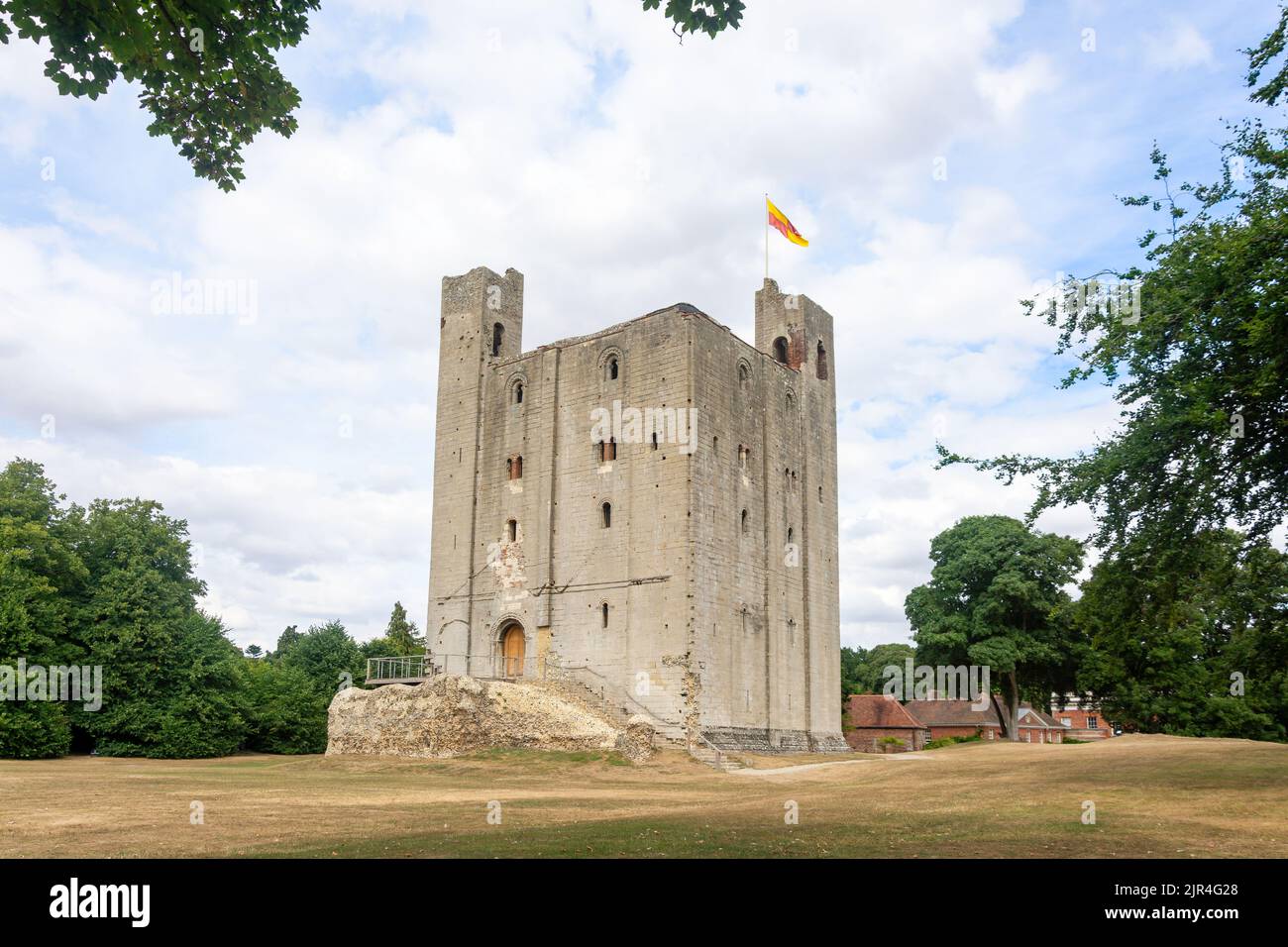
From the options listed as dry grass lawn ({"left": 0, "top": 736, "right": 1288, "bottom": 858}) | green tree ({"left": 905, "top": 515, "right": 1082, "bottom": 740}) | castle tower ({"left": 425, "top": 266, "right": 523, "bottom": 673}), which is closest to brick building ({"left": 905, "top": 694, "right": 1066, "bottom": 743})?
green tree ({"left": 905, "top": 515, "right": 1082, "bottom": 740})

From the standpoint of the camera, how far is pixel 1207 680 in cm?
4731

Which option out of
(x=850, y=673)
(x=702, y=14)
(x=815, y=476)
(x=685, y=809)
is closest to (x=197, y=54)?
(x=702, y=14)

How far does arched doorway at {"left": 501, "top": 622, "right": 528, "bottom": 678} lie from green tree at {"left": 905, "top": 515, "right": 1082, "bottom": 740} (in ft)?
69.2

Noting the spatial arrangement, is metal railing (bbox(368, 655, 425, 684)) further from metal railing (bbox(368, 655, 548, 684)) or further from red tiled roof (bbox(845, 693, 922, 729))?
red tiled roof (bbox(845, 693, 922, 729))

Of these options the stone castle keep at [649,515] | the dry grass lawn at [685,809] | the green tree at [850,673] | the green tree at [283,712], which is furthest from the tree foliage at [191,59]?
the green tree at [850,673]

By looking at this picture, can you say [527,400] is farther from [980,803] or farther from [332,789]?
[980,803]

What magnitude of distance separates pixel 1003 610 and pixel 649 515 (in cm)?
2074

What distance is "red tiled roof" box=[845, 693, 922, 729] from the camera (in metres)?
67.7

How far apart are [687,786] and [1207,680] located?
110 ft

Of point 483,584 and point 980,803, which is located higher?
point 483,584

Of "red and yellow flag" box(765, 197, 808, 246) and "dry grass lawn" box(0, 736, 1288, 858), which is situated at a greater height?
"red and yellow flag" box(765, 197, 808, 246)

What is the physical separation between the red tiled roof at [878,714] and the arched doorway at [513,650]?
32263 millimetres
